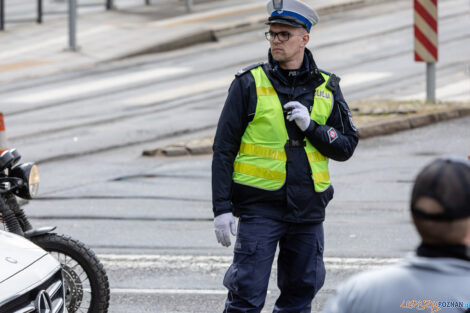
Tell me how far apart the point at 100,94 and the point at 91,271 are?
13.4m

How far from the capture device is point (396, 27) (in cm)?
2541

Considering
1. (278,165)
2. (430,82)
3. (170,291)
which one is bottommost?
(430,82)

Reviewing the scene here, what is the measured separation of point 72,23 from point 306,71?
19214 mm

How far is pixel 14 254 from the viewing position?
5.30 m

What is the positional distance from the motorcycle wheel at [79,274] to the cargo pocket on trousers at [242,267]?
133cm

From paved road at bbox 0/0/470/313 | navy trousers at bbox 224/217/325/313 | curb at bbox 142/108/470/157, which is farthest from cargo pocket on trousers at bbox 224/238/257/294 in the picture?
curb at bbox 142/108/470/157

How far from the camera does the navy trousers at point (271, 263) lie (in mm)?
5301

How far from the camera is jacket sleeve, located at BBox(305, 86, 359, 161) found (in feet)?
17.7

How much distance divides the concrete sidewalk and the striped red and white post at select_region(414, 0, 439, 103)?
889cm

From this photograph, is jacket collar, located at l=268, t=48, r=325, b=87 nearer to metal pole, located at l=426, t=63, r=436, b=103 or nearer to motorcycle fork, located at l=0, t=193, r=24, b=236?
motorcycle fork, located at l=0, t=193, r=24, b=236

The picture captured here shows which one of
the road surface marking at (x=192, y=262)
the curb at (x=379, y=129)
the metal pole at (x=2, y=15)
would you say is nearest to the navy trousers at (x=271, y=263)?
the road surface marking at (x=192, y=262)

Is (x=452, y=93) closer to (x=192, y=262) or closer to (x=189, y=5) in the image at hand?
(x=192, y=262)

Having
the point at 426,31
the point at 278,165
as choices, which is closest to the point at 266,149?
the point at 278,165

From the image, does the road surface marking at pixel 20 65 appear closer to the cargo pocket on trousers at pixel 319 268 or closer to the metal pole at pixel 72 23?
the metal pole at pixel 72 23
